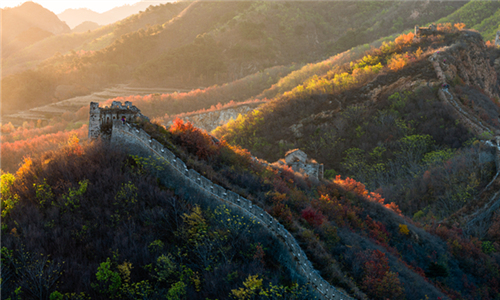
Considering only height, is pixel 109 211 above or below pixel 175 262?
above

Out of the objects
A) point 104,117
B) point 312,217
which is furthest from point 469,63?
point 104,117

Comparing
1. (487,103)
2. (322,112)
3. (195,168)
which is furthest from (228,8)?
(195,168)

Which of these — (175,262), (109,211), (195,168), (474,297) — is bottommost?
(474,297)

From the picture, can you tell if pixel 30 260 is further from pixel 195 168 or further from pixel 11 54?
pixel 11 54

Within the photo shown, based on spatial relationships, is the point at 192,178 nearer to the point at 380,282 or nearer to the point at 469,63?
the point at 380,282

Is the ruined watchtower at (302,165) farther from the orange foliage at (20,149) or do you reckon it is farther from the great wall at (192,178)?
the orange foliage at (20,149)

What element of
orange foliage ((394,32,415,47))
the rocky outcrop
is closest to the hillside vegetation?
the rocky outcrop
